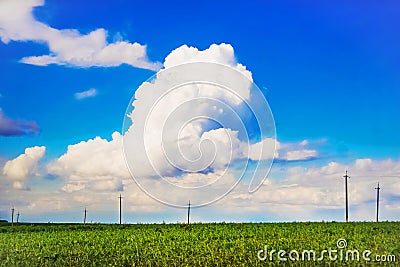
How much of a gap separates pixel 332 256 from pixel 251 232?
23.6 ft

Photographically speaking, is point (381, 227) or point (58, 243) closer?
point (58, 243)

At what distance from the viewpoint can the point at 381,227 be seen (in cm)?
2503

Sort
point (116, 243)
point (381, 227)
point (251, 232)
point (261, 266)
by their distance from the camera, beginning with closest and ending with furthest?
point (261, 266), point (116, 243), point (251, 232), point (381, 227)

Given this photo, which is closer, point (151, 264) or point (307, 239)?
point (151, 264)

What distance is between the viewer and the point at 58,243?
20719mm

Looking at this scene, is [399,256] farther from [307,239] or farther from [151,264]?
[151,264]

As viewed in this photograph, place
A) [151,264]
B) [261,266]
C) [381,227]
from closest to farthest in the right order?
[261,266]
[151,264]
[381,227]

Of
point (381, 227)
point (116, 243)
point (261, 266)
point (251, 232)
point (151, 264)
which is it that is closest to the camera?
point (261, 266)

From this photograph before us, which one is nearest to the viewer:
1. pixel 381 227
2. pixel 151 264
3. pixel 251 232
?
pixel 151 264

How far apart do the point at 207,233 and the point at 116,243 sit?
456 centimetres

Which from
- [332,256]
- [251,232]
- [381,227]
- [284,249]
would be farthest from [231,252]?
[381,227]

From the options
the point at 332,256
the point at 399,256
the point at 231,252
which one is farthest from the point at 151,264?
the point at 399,256

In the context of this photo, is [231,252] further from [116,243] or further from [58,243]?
[58,243]

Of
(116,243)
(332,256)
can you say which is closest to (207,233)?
(116,243)
